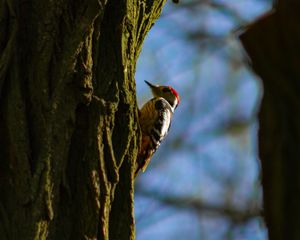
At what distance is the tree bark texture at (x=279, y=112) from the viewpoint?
6.89 ft

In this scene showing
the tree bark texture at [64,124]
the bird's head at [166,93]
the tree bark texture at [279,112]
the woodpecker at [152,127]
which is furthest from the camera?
the bird's head at [166,93]

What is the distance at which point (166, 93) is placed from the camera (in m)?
7.31

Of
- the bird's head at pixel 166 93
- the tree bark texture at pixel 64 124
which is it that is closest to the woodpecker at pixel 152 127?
the bird's head at pixel 166 93

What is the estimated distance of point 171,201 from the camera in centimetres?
859

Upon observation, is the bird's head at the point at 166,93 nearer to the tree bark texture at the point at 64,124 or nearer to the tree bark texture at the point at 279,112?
the tree bark texture at the point at 64,124

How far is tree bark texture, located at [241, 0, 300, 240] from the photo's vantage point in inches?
82.7

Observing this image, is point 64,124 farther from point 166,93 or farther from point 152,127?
point 166,93

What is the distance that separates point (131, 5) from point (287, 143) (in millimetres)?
1468

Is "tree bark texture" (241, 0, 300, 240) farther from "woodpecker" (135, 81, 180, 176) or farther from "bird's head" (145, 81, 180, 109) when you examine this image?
"bird's head" (145, 81, 180, 109)

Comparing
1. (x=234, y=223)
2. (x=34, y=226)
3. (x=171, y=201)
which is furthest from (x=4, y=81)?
(x=171, y=201)

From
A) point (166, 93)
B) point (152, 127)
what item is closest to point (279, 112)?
point (152, 127)

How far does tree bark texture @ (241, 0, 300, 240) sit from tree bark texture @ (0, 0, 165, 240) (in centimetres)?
106

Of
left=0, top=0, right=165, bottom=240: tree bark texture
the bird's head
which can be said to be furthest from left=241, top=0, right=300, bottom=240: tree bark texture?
the bird's head

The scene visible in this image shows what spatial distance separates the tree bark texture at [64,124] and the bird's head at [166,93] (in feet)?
13.0
